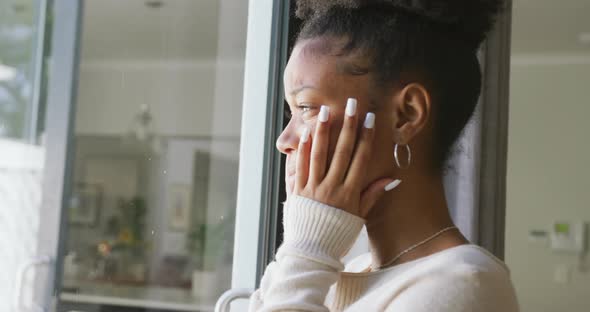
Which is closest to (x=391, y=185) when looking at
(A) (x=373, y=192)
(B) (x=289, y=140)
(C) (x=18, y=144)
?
(A) (x=373, y=192)

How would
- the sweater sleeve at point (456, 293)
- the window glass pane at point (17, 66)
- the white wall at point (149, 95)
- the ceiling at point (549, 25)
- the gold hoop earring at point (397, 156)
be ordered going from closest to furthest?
the sweater sleeve at point (456, 293), the gold hoop earring at point (397, 156), the window glass pane at point (17, 66), the white wall at point (149, 95), the ceiling at point (549, 25)

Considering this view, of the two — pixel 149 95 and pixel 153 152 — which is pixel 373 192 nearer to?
pixel 149 95

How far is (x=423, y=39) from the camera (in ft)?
2.48

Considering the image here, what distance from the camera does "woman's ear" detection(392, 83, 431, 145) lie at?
0.75 m

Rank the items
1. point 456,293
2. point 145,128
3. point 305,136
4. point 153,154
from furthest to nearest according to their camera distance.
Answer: point 153,154
point 145,128
point 305,136
point 456,293

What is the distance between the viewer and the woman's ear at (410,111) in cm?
75

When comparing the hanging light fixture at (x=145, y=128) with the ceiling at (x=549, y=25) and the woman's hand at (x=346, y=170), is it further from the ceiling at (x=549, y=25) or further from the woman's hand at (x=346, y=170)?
the woman's hand at (x=346, y=170)

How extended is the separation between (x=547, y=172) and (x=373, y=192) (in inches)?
148

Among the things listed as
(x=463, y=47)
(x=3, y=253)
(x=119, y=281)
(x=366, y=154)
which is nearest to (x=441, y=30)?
(x=463, y=47)

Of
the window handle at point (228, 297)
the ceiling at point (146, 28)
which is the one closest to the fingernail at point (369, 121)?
the window handle at point (228, 297)

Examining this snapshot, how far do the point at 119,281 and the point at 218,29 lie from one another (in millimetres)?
1225

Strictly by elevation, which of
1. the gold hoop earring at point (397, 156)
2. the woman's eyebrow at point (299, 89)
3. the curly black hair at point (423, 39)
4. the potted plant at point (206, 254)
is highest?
the curly black hair at point (423, 39)

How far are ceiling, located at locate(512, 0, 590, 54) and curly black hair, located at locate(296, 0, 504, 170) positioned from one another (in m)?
2.76

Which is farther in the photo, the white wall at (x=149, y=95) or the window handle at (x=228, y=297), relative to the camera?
the white wall at (x=149, y=95)
